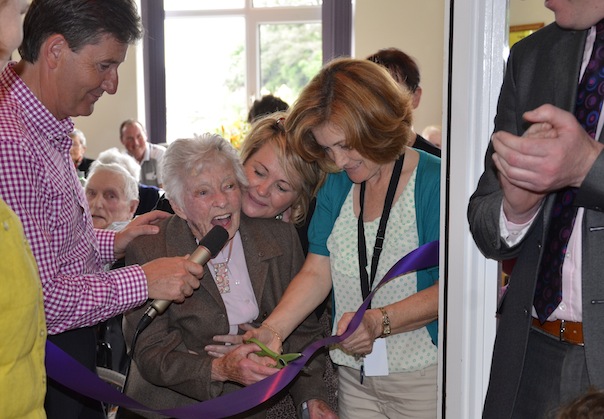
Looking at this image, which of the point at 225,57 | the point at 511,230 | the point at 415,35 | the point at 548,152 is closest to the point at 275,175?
the point at 511,230

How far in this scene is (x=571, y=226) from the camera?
A: 5.11ft

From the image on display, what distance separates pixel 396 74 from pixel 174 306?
1.94 meters

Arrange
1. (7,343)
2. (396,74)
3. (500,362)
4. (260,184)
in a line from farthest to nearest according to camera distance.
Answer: (396,74)
(260,184)
(500,362)
(7,343)

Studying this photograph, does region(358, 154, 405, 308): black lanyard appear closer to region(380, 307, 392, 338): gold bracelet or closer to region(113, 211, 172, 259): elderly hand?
region(380, 307, 392, 338): gold bracelet

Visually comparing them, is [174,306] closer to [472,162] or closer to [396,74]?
[472,162]

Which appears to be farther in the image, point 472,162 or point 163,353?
point 163,353

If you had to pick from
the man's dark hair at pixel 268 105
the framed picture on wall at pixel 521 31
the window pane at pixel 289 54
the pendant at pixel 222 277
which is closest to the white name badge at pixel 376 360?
the pendant at pixel 222 277

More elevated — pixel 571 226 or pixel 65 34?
pixel 65 34

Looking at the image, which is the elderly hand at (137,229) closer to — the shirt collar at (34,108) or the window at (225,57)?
the shirt collar at (34,108)

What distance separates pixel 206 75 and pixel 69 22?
9062mm

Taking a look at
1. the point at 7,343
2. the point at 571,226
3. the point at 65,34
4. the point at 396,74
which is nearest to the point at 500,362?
the point at 571,226

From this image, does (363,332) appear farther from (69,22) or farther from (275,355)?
(69,22)

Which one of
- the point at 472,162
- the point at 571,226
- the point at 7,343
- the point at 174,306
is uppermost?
the point at 472,162

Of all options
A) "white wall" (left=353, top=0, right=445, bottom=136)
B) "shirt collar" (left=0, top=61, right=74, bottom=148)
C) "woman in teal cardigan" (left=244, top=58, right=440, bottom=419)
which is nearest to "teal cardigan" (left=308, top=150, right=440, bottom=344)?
"woman in teal cardigan" (left=244, top=58, right=440, bottom=419)
